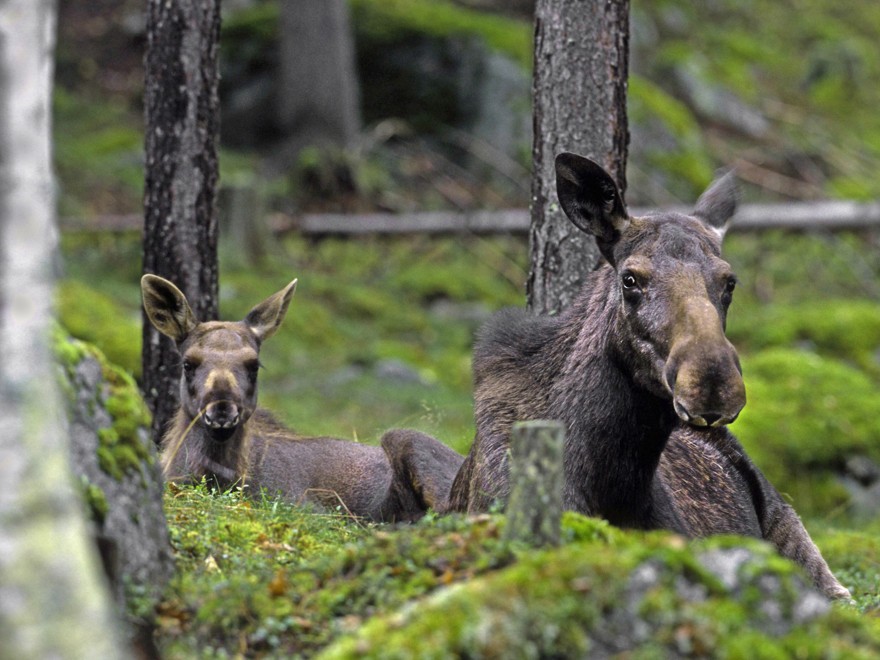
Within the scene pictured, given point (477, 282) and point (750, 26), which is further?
point (750, 26)

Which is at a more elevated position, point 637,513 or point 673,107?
point 673,107

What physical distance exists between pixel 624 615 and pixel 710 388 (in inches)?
72.1

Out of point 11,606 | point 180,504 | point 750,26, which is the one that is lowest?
point 180,504

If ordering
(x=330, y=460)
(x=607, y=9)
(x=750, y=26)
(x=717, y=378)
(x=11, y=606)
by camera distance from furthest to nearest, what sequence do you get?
1. (x=750, y=26)
2. (x=330, y=460)
3. (x=607, y=9)
4. (x=717, y=378)
5. (x=11, y=606)

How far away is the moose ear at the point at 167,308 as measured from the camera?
7730 mm

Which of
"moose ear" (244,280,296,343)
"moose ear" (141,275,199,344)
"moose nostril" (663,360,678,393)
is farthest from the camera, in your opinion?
"moose ear" (244,280,296,343)

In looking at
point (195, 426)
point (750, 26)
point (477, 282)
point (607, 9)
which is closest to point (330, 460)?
point (195, 426)

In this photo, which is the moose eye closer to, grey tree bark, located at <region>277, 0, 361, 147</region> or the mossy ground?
the mossy ground

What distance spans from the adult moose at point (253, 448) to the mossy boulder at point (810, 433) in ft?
17.6

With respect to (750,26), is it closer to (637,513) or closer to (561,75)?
(561,75)

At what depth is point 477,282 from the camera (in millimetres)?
20094

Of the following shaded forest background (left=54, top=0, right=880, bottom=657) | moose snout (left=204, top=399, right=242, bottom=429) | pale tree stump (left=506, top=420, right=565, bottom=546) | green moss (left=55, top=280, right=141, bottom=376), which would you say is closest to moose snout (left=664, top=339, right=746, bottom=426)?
shaded forest background (left=54, top=0, right=880, bottom=657)

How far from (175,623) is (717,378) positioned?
9.13ft

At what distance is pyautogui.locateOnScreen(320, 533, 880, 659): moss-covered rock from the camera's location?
11.7ft
